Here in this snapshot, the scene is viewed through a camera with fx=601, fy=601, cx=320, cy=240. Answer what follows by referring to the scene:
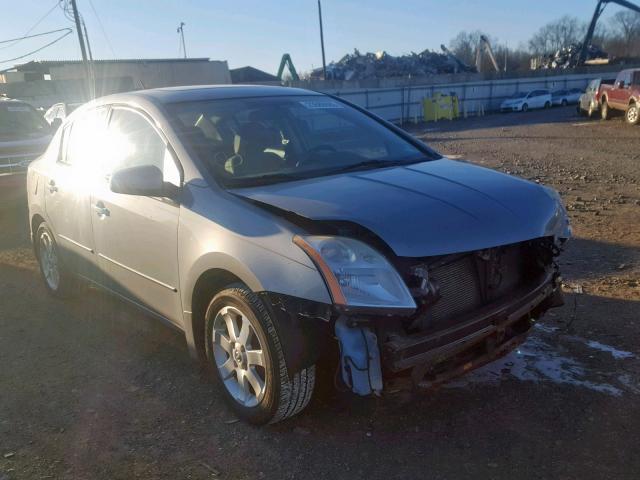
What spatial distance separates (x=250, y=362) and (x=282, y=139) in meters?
1.52

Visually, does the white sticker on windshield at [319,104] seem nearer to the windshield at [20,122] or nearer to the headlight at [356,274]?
the headlight at [356,274]

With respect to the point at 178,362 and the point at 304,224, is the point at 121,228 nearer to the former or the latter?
the point at 178,362

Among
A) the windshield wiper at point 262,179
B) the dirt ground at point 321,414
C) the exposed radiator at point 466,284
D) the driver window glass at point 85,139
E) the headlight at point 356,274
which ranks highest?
the driver window glass at point 85,139

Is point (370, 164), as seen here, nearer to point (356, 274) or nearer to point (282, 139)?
point (282, 139)

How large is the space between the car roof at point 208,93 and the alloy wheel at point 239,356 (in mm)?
1558

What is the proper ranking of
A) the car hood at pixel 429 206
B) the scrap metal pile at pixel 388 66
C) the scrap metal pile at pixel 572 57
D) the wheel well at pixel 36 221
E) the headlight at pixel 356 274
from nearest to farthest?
the headlight at pixel 356 274, the car hood at pixel 429 206, the wheel well at pixel 36 221, the scrap metal pile at pixel 388 66, the scrap metal pile at pixel 572 57

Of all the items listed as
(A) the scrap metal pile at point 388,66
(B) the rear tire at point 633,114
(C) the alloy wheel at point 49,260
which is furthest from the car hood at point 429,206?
(A) the scrap metal pile at point 388,66

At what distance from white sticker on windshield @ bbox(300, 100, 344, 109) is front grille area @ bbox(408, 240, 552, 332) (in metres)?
1.84

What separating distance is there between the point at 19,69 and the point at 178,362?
42155 mm

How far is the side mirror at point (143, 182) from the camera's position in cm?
331

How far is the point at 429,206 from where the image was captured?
2.91 m

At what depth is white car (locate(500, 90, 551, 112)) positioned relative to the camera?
3556cm

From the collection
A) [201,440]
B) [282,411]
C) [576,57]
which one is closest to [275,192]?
[282,411]

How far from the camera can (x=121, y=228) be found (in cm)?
388
